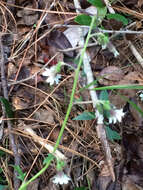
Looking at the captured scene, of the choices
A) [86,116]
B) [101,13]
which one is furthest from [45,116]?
[101,13]

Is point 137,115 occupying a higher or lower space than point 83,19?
lower

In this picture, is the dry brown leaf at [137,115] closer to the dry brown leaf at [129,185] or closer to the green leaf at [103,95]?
the green leaf at [103,95]

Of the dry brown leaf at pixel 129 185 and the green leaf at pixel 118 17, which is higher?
the green leaf at pixel 118 17

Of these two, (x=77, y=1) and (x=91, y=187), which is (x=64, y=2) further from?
(x=91, y=187)

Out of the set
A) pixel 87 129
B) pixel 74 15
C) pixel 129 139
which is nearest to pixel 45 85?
pixel 87 129

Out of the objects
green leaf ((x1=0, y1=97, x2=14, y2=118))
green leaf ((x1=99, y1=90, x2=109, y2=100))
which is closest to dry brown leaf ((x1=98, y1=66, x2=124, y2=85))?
green leaf ((x1=99, y1=90, x2=109, y2=100))

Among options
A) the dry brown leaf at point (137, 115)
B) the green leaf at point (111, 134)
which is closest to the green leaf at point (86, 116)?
the green leaf at point (111, 134)

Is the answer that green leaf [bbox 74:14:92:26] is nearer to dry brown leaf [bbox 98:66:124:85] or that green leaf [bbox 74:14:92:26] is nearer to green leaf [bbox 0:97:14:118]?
dry brown leaf [bbox 98:66:124:85]

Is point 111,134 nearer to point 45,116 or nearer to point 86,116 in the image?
point 86,116
